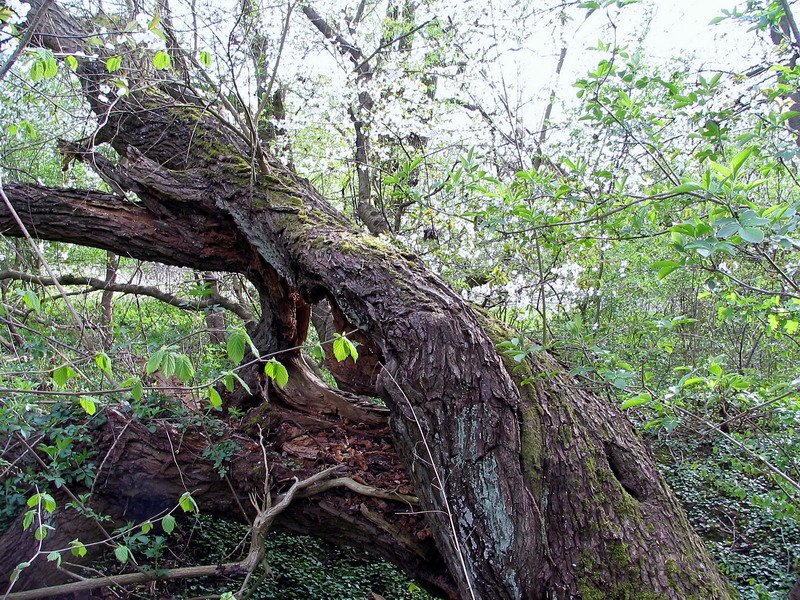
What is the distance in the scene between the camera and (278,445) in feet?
10.3

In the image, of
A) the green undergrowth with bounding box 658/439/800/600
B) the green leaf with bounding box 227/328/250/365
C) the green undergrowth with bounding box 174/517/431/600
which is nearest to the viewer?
the green leaf with bounding box 227/328/250/365

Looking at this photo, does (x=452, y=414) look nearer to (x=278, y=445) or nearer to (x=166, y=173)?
(x=278, y=445)

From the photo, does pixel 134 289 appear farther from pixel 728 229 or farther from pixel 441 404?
pixel 728 229

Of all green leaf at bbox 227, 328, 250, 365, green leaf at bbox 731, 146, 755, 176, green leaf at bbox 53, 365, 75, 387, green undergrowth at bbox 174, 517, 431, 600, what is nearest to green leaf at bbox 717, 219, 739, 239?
green leaf at bbox 731, 146, 755, 176

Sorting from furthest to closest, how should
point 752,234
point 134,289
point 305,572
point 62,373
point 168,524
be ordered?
1. point 134,289
2. point 305,572
3. point 168,524
4. point 62,373
5. point 752,234

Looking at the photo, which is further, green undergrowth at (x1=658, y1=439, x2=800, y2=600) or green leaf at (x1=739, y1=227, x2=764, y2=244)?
green undergrowth at (x1=658, y1=439, x2=800, y2=600)

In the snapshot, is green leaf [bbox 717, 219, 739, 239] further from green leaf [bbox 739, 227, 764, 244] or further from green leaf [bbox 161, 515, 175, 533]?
green leaf [bbox 161, 515, 175, 533]

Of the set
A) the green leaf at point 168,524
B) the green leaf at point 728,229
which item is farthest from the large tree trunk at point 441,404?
the green leaf at point 728,229

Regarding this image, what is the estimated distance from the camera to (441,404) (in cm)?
225

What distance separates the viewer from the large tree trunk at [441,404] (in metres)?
2.05

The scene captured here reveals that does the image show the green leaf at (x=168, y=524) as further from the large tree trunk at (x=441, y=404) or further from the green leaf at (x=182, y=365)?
the green leaf at (x=182, y=365)

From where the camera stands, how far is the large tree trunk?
6.72 ft

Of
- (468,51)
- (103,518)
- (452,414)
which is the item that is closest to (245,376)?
(103,518)

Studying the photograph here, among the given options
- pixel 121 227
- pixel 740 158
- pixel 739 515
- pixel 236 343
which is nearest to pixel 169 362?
pixel 236 343
